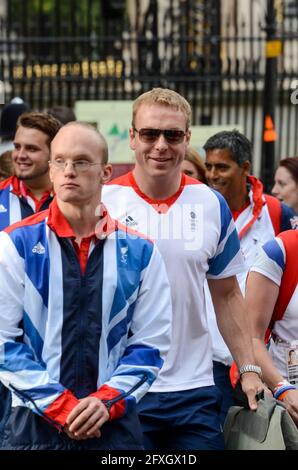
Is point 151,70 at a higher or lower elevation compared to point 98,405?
lower

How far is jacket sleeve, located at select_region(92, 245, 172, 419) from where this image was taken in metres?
5.09

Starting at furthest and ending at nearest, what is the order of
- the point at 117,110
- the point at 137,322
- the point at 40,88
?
the point at 40,88 → the point at 117,110 → the point at 137,322

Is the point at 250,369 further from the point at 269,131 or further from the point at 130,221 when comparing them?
the point at 269,131

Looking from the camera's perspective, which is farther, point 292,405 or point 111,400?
point 292,405

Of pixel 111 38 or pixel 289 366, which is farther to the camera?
pixel 111 38

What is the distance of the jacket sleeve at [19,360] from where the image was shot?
194 inches

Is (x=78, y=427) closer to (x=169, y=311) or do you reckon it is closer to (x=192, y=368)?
(x=169, y=311)

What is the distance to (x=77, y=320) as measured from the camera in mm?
5020

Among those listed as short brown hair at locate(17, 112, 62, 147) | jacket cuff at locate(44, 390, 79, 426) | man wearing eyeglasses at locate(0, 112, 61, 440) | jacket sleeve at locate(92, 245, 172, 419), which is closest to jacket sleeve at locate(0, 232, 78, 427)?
jacket cuff at locate(44, 390, 79, 426)

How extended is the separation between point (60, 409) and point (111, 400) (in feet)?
0.72

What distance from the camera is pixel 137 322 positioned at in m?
5.24

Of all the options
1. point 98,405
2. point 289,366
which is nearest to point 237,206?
point 289,366

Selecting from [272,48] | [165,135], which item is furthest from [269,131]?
[165,135]

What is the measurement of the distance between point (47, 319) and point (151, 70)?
11039mm
